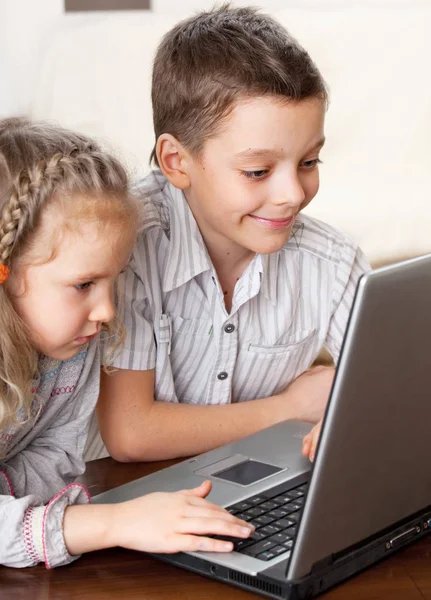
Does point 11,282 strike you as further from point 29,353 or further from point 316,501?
point 316,501

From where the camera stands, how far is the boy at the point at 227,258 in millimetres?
1191

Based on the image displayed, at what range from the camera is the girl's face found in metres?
0.98

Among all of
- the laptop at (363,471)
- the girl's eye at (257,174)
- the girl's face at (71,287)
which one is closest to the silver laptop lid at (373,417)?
the laptop at (363,471)

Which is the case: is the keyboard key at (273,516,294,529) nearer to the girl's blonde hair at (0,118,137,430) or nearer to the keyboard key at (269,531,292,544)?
the keyboard key at (269,531,292,544)

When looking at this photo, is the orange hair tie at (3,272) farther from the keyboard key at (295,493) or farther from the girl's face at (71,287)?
the keyboard key at (295,493)

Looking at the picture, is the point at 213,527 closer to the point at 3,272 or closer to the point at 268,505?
the point at 268,505

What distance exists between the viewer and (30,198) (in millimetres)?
981

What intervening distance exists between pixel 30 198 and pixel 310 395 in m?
0.52

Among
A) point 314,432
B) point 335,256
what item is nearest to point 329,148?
point 335,256

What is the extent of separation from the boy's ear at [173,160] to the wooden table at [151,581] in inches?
21.4

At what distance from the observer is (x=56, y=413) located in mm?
1138

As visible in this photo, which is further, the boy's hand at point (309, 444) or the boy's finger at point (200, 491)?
the boy's hand at point (309, 444)

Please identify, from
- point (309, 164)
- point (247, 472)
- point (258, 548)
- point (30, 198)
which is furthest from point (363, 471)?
point (309, 164)

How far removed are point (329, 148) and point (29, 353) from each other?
141 cm
